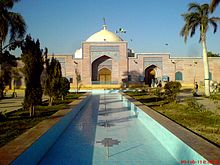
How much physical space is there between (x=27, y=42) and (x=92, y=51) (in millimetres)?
24660

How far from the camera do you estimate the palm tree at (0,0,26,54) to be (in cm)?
1335

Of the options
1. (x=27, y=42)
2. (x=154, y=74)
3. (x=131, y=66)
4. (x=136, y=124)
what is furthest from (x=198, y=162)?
(x=154, y=74)

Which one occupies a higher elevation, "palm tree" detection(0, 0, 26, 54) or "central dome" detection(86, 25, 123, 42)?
"central dome" detection(86, 25, 123, 42)

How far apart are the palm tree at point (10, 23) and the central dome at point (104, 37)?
69.9 feet

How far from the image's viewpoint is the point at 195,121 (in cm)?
800

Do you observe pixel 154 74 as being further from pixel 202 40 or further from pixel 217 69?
pixel 202 40

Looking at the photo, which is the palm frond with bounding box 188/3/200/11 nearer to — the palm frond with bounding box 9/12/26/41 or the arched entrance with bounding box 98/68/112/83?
the palm frond with bounding box 9/12/26/41

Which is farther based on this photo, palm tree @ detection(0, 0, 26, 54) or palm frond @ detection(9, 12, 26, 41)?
palm frond @ detection(9, 12, 26, 41)

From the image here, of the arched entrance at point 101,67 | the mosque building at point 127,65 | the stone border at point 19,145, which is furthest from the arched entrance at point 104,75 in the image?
the stone border at point 19,145

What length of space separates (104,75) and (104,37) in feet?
18.1

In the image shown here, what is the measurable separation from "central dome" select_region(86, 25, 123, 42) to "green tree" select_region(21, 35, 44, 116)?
27247mm

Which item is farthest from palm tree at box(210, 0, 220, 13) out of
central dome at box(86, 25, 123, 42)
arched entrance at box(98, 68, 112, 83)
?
central dome at box(86, 25, 123, 42)

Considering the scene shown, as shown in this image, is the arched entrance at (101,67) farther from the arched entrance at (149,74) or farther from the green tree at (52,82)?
the green tree at (52,82)

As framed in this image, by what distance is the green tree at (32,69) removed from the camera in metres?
8.73
